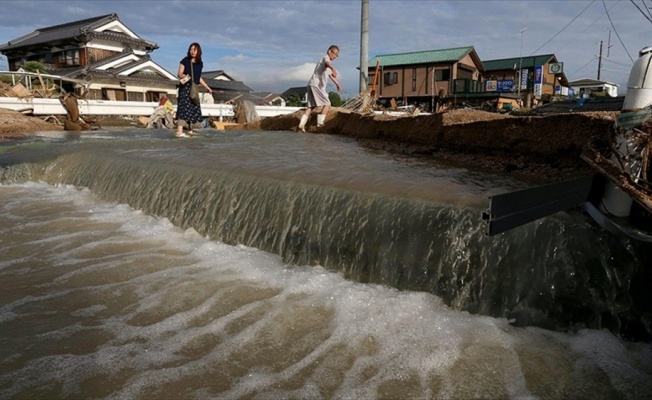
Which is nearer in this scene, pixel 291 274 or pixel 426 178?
pixel 291 274

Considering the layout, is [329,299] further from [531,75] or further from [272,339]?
[531,75]

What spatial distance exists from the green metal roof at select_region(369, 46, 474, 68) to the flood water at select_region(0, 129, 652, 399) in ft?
119

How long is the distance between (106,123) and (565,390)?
16705 mm

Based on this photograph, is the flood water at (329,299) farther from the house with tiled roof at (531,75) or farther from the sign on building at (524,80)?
the sign on building at (524,80)

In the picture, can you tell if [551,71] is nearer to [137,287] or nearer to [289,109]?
[289,109]

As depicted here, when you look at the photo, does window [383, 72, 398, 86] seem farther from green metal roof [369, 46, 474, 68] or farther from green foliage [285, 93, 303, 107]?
green foliage [285, 93, 303, 107]

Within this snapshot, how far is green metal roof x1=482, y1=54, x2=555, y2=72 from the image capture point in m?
40.7

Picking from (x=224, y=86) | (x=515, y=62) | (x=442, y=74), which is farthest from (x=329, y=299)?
(x=515, y=62)

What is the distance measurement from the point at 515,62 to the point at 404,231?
4396cm

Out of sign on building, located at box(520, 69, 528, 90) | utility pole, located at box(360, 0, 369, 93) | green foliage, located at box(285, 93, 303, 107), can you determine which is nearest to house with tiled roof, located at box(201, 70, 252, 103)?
green foliage, located at box(285, 93, 303, 107)

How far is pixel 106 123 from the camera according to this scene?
16.0m

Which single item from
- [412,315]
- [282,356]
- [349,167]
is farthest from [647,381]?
[349,167]

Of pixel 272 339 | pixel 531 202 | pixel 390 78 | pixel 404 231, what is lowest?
pixel 272 339

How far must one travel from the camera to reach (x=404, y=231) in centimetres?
325
